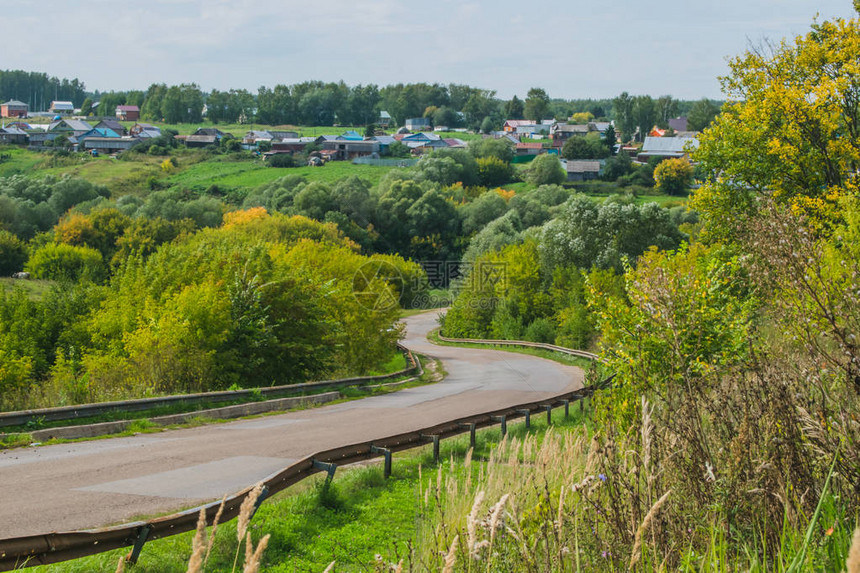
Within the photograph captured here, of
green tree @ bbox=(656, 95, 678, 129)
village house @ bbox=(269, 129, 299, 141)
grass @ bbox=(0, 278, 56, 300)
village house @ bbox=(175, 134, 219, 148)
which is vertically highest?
green tree @ bbox=(656, 95, 678, 129)

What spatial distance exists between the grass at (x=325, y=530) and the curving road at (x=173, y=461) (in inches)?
48.7

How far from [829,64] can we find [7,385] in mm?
27388

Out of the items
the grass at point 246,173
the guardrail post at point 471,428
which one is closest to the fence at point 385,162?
the grass at point 246,173

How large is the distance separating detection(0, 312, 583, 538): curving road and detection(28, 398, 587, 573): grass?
124cm

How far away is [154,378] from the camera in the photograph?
1969cm

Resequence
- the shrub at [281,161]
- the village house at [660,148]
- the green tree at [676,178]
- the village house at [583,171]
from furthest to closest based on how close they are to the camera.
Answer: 1. the village house at [660,148]
2. the shrub at [281,161]
3. the village house at [583,171]
4. the green tree at [676,178]

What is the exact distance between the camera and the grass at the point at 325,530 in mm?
7055

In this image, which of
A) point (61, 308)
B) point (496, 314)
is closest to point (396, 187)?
point (496, 314)

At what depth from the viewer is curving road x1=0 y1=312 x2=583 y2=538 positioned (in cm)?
889

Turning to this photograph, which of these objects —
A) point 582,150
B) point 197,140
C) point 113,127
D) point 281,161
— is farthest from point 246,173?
point 113,127

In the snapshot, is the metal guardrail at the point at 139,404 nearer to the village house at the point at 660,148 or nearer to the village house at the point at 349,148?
the village house at the point at 660,148

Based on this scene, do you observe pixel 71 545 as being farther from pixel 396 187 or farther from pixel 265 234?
pixel 396 187

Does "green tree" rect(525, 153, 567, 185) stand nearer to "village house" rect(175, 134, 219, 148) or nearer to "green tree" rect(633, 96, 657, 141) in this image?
"green tree" rect(633, 96, 657, 141)

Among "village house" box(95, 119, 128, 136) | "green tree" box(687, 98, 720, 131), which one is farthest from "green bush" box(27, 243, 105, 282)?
"green tree" box(687, 98, 720, 131)
